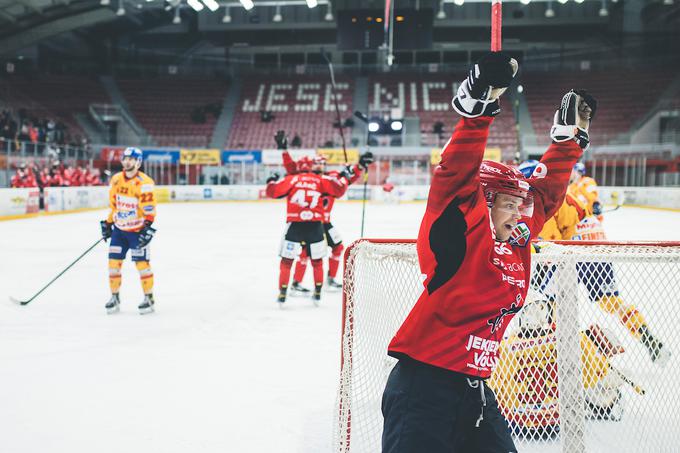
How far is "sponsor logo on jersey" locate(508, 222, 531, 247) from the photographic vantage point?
185 cm

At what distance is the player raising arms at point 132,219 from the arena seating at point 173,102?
24.9 meters

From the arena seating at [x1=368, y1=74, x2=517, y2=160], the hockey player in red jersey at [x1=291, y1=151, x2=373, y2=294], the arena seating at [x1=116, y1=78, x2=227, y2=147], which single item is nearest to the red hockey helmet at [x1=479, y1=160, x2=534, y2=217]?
the hockey player in red jersey at [x1=291, y1=151, x2=373, y2=294]

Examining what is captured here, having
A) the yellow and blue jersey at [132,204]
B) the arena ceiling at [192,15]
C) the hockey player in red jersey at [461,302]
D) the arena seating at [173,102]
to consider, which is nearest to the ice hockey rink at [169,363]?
the yellow and blue jersey at [132,204]

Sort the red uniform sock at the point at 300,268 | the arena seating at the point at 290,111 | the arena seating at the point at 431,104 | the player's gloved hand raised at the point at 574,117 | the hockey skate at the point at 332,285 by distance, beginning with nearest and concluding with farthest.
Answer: the player's gloved hand raised at the point at 574,117
the red uniform sock at the point at 300,268
the hockey skate at the point at 332,285
the arena seating at the point at 431,104
the arena seating at the point at 290,111

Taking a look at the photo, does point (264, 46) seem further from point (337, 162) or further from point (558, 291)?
point (558, 291)

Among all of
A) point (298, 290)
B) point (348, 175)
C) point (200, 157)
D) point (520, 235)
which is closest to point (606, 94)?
point (200, 157)

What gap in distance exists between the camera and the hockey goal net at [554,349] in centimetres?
248

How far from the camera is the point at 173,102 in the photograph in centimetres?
3325

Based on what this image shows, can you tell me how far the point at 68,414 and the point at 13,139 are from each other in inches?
755

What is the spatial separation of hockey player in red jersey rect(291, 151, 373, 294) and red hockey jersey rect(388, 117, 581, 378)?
4.33 meters

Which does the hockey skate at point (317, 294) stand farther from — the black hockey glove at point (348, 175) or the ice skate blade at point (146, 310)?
the ice skate blade at point (146, 310)

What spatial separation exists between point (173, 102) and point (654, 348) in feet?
108

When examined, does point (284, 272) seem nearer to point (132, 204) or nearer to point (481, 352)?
point (132, 204)

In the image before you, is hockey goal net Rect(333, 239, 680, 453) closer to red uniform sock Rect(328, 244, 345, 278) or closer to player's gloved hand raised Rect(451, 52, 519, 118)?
player's gloved hand raised Rect(451, 52, 519, 118)
